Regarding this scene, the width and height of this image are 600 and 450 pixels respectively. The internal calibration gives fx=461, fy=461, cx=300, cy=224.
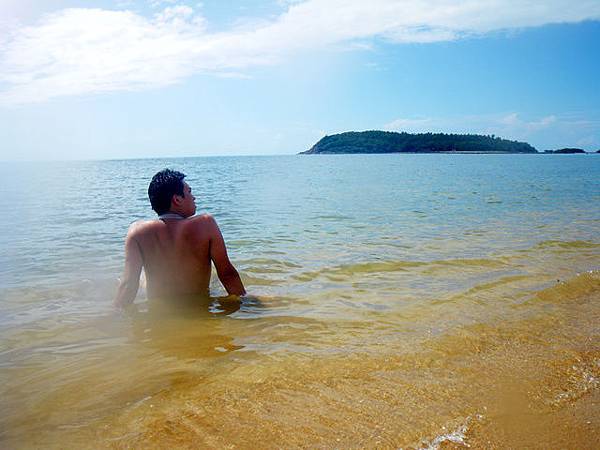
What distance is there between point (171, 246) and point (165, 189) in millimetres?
641

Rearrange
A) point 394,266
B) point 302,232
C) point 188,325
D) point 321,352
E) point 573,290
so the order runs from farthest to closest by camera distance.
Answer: point 302,232 → point 394,266 → point 573,290 → point 188,325 → point 321,352

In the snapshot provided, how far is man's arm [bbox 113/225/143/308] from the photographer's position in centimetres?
505

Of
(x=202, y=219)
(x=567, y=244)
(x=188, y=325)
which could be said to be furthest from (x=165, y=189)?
(x=567, y=244)

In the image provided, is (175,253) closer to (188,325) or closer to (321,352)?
(188,325)

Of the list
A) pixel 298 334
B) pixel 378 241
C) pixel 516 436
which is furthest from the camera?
pixel 378 241

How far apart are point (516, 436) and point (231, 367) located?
2.05 metres

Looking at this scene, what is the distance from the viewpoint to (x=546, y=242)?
9.25 meters

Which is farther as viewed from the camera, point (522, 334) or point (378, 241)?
point (378, 241)

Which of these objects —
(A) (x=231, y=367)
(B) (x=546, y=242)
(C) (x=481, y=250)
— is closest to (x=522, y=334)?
(A) (x=231, y=367)

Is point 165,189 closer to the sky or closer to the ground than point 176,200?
closer to the sky

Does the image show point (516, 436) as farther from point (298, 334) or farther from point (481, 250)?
point (481, 250)

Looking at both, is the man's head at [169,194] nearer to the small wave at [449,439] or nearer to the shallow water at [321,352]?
the shallow water at [321,352]

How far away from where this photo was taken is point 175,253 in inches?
204

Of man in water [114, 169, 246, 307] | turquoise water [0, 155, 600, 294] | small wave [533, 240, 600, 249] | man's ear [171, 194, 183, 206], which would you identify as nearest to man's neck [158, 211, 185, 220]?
man in water [114, 169, 246, 307]
